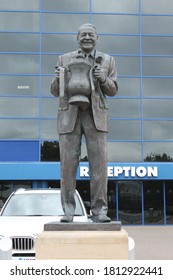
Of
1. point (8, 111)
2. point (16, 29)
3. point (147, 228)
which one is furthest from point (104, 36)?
point (147, 228)

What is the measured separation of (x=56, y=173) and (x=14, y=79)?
5862mm

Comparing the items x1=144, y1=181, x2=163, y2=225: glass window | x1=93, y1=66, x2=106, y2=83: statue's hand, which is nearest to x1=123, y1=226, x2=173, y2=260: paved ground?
x1=144, y1=181, x2=163, y2=225: glass window

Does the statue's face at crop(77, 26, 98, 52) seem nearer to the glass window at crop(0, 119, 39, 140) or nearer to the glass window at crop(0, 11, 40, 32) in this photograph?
the glass window at crop(0, 119, 39, 140)

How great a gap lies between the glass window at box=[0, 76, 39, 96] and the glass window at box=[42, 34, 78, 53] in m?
1.93

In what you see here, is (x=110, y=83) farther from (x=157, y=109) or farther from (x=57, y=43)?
(x=57, y=43)

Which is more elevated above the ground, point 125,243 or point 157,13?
point 157,13

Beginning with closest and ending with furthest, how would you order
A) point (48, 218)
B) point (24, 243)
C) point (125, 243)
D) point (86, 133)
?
point (125, 243), point (86, 133), point (24, 243), point (48, 218)

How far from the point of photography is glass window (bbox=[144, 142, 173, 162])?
959 inches

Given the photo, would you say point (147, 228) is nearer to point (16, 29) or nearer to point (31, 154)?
point (31, 154)

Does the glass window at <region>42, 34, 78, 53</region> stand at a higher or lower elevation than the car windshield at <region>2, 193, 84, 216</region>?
higher

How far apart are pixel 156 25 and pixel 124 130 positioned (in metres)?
6.25

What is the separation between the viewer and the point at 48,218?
294 inches

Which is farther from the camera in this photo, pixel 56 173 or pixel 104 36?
pixel 104 36

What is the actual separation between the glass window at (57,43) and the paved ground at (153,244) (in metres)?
10.2
